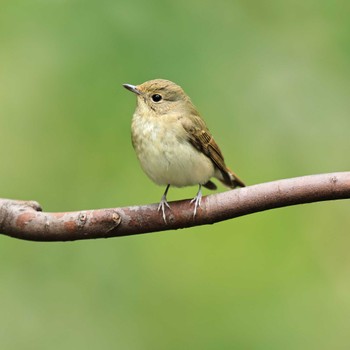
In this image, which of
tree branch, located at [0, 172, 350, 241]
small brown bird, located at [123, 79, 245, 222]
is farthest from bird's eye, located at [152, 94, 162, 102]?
tree branch, located at [0, 172, 350, 241]

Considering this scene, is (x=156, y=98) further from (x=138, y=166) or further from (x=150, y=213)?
(x=150, y=213)

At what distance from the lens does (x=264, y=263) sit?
3672mm

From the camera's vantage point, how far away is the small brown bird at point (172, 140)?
385 centimetres

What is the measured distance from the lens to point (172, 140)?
3.90m

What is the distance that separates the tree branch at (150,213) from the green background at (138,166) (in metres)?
0.68

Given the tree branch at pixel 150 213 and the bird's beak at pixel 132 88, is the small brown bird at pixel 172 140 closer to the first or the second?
the bird's beak at pixel 132 88

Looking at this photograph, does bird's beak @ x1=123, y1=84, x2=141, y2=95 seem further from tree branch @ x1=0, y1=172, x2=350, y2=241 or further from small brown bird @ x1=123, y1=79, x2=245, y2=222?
tree branch @ x1=0, y1=172, x2=350, y2=241

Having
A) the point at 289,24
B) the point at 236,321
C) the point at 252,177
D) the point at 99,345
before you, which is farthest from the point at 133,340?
the point at 289,24

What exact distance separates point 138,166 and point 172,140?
196mm

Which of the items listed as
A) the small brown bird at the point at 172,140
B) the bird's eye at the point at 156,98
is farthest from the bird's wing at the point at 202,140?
the bird's eye at the point at 156,98

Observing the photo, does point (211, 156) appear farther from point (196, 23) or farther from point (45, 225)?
point (45, 225)

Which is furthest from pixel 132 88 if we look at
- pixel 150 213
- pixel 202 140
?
pixel 150 213

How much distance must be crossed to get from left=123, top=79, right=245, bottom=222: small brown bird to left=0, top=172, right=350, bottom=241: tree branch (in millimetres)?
813

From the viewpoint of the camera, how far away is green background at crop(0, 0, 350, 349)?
366 cm
